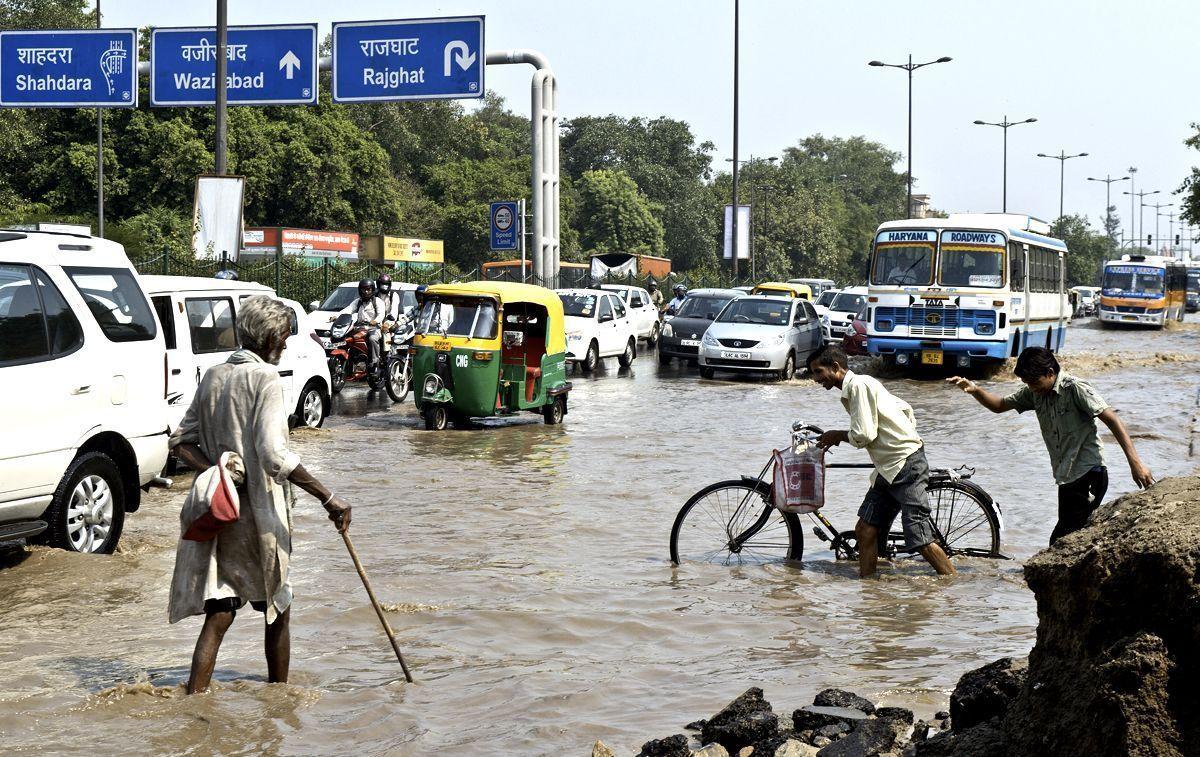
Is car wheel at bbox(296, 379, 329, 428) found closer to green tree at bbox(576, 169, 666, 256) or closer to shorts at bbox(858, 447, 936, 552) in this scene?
shorts at bbox(858, 447, 936, 552)

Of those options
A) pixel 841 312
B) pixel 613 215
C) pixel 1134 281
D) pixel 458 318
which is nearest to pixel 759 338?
pixel 841 312

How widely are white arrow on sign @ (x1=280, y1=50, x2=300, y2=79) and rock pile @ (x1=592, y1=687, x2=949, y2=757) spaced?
2030cm

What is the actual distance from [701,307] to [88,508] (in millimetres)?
22642

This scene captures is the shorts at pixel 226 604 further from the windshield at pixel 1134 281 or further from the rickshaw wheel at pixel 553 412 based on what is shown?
the windshield at pixel 1134 281

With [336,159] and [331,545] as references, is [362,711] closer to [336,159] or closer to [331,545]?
[331,545]

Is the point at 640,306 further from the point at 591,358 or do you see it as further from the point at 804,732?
the point at 804,732

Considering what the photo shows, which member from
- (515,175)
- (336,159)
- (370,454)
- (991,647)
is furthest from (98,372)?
(515,175)

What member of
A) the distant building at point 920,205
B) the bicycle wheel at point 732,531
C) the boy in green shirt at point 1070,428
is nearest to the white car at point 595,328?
the bicycle wheel at point 732,531

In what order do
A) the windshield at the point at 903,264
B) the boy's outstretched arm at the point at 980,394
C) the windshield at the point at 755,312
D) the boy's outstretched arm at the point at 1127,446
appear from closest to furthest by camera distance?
the boy's outstretched arm at the point at 1127,446
the boy's outstretched arm at the point at 980,394
the windshield at the point at 903,264
the windshield at the point at 755,312

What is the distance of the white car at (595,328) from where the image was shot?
88.7 feet

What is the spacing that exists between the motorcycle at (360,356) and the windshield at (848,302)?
16.2m

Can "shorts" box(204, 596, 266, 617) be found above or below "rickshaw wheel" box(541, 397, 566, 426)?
above

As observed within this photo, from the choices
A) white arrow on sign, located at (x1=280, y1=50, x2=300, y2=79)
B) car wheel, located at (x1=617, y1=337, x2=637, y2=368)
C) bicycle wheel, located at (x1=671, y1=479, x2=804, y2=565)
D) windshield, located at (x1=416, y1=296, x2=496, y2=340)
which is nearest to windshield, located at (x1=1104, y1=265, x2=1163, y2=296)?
car wheel, located at (x1=617, y1=337, x2=637, y2=368)

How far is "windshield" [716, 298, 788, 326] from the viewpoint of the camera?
26.5 meters
